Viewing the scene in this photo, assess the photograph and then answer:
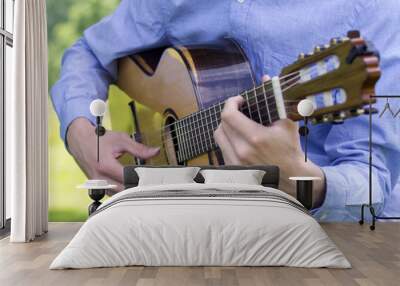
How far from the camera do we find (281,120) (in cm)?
559

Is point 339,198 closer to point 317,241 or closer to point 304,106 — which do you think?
point 304,106

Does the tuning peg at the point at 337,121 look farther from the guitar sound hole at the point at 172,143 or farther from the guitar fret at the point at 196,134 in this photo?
the guitar sound hole at the point at 172,143

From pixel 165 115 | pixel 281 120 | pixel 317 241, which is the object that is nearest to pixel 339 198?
pixel 281 120

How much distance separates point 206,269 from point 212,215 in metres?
0.32

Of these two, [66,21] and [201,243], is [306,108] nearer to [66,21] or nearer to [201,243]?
[201,243]

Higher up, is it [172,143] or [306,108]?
[306,108]

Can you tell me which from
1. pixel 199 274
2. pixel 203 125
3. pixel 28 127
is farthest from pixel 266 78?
pixel 199 274

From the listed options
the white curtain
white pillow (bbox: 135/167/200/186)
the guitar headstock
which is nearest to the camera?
the guitar headstock

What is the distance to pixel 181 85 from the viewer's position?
575cm

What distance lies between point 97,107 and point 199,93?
96 cm

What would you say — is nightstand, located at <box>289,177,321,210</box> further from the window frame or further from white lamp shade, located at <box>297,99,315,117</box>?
the window frame

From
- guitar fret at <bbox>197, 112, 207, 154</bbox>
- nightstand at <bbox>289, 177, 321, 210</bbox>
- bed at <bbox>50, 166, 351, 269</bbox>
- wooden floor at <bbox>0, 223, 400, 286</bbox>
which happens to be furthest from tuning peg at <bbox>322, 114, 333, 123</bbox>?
bed at <bbox>50, 166, 351, 269</bbox>

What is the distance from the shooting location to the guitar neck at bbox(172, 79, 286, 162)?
18.4 ft

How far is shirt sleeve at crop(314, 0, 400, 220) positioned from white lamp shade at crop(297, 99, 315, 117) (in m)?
0.64
